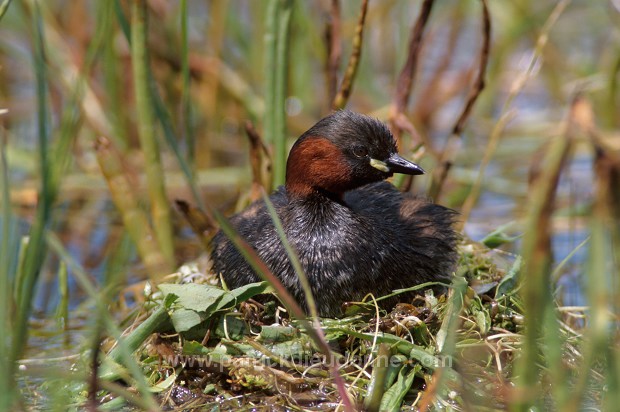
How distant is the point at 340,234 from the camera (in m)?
4.08

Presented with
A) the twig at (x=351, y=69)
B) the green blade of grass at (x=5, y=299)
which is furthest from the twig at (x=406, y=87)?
the green blade of grass at (x=5, y=299)

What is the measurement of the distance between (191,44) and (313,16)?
1.09 metres

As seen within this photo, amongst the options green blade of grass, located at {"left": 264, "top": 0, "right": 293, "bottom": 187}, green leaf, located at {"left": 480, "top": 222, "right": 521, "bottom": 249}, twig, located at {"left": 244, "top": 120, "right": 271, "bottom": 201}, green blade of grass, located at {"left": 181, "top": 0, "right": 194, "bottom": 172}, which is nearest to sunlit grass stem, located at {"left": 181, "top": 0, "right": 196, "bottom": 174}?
green blade of grass, located at {"left": 181, "top": 0, "right": 194, "bottom": 172}

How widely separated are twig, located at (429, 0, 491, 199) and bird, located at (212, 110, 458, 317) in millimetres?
1151

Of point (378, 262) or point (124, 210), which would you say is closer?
point (378, 262)

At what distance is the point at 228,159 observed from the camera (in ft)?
26.5

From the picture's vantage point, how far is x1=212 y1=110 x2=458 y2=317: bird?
3988mm

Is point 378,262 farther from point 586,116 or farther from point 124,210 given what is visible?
point 124,210

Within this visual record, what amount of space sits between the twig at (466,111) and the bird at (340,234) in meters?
1.15

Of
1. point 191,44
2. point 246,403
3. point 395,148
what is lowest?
point 246,403

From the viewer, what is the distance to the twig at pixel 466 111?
517 cm

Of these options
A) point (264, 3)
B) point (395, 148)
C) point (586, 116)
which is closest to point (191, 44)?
point (264, 3)

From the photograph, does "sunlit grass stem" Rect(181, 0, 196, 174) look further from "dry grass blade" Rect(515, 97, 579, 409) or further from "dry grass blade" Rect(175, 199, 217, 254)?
"dry grass blade" Rect(515, 97, 579, 409)

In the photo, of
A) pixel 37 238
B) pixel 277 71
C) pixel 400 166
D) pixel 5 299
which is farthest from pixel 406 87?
pixel 5 299
